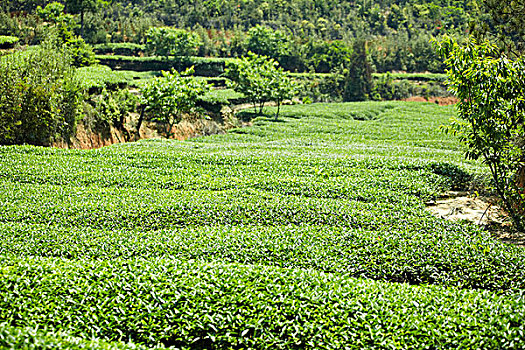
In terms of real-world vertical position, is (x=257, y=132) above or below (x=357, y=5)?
below

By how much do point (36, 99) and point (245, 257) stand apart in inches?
592

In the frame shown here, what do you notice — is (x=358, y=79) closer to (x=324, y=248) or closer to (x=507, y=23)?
(x=507, y=23)

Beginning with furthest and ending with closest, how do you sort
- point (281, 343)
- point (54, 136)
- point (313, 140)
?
point (313, 140) < point (54, 136) < point (281, 343)

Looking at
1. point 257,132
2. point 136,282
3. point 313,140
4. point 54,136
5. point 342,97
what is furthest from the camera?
point 342,97

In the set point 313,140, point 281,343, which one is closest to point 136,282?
point 281,343

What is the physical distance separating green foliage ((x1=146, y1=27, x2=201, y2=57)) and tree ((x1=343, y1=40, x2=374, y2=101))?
66.5 feet

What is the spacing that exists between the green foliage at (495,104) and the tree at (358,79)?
46.5 meters

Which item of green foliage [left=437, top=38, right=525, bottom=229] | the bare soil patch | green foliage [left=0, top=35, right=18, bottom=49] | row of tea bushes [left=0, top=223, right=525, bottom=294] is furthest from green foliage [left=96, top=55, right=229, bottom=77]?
row of tea bushes [left=0, top=223, right=525, bottom=294]

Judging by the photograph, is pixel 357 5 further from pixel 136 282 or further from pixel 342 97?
pixel 136 282

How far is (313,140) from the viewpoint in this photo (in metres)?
24.6

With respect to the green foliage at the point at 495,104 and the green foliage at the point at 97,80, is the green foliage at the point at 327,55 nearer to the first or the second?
the green foliage at the point at 97,80

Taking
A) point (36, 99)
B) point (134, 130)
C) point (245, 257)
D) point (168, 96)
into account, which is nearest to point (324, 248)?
point (245, 257)

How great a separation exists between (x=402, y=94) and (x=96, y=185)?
171 feet

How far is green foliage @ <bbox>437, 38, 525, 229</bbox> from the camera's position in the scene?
31.1ft
